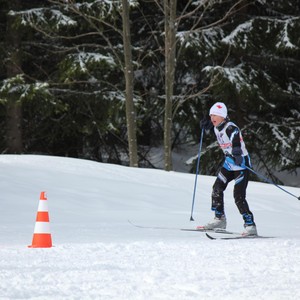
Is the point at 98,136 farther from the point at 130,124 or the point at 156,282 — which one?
the point at 156,282

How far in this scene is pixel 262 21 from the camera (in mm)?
21609

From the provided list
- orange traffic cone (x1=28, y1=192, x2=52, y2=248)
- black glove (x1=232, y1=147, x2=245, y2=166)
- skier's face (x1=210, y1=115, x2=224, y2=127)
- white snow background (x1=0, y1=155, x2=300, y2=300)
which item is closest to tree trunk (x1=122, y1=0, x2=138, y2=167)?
white snow background (x1=0, y1=155, x2=300, y2=300)

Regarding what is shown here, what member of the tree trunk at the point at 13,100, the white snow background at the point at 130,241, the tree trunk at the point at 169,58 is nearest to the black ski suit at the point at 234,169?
the white snow background at the point at 130,241

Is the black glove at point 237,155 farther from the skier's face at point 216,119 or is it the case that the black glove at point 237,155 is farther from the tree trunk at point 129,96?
the tree trunk at point 129,96

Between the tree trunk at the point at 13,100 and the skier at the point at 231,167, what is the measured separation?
12760mm

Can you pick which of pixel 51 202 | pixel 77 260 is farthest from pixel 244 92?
pixel 77 260

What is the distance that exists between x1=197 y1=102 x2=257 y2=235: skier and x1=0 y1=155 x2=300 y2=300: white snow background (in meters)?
0.57

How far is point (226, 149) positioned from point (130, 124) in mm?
9631

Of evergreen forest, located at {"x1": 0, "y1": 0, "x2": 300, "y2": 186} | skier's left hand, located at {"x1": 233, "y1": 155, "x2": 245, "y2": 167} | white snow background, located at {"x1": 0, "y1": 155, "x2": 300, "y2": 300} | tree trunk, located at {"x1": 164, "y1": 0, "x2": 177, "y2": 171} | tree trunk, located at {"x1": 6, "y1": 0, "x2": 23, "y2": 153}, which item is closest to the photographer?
white snow background, located at {"x1": 0, "y1": 155, "x2": 300, "y2": 300}

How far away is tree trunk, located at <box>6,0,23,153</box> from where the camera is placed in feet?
71.8

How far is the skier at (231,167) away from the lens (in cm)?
878

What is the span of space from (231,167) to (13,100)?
13046 mm

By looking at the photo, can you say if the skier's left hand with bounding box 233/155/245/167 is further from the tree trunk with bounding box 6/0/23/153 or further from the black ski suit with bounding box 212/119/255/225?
the tree trunk with bounding box 6/0/23/153

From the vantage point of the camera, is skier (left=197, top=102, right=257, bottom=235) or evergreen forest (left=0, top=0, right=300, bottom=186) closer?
skier (left=197, top=102, right=257, bottom=235)
